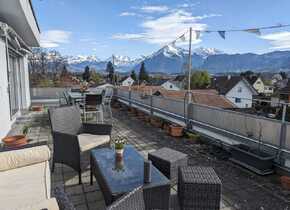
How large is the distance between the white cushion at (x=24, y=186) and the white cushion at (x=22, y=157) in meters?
0.04

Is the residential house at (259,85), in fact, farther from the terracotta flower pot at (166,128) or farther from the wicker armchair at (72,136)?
the wicker armchair at (72,136)

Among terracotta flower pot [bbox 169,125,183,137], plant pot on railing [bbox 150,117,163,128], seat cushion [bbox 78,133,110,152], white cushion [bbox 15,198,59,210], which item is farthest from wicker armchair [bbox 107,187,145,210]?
plant pot on railing [bbox 150,117,163,128]

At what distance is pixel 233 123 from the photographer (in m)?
3.83

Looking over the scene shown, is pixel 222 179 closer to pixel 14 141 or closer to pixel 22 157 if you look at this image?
pixel 22 157

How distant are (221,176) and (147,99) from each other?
14.4 ft

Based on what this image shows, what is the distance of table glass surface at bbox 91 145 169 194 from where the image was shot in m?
1.85

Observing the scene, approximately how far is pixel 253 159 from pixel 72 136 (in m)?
2.46

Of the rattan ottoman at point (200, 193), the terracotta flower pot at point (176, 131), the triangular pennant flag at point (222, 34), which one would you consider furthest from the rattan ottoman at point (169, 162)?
the triangular pennant flag at point (222, 34)

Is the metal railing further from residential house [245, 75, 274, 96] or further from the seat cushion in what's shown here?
residential house [245, 75, 274, 96]

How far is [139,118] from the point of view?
696 cm

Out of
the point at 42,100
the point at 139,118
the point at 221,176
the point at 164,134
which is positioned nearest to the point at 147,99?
the point at 139,118

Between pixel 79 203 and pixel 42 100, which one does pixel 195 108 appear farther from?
pixel 42 100

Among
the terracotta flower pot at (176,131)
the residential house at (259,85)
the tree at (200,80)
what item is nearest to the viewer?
the terracotta flower pot at (176,131)

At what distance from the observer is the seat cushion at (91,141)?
9.72 ft
